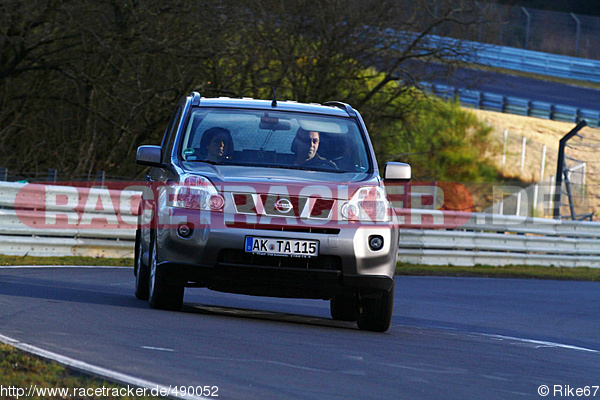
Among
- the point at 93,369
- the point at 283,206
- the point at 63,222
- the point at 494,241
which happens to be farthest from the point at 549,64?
the point at 93,369

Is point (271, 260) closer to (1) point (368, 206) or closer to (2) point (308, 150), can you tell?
(1) point (368, 206)

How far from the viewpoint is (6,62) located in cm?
2184

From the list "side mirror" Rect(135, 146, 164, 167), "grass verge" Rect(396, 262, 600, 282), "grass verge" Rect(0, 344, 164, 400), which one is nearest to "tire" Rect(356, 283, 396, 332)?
"side mirror" Rect(135, 146, 164, 167)

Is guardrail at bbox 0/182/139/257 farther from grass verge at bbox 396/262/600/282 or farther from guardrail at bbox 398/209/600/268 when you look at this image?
guardrail at bbox 398/209/600/268

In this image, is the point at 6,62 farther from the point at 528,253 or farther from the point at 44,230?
the point at 528,253

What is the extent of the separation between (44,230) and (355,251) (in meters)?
8.28

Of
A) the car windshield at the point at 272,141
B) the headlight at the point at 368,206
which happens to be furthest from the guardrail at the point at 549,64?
the headlight at the point at 368,206

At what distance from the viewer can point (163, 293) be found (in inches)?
344

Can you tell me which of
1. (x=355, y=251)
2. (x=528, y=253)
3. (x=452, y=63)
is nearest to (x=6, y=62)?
(x=452, y=63)

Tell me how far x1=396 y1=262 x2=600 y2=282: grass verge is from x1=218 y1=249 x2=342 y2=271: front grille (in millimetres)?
9918

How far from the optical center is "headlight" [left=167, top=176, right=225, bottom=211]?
8.22m

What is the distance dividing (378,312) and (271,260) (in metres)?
1.11

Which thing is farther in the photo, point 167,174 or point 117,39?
point 117,39

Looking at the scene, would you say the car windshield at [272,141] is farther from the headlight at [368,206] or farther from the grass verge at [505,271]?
the grass verge at [505,271]
